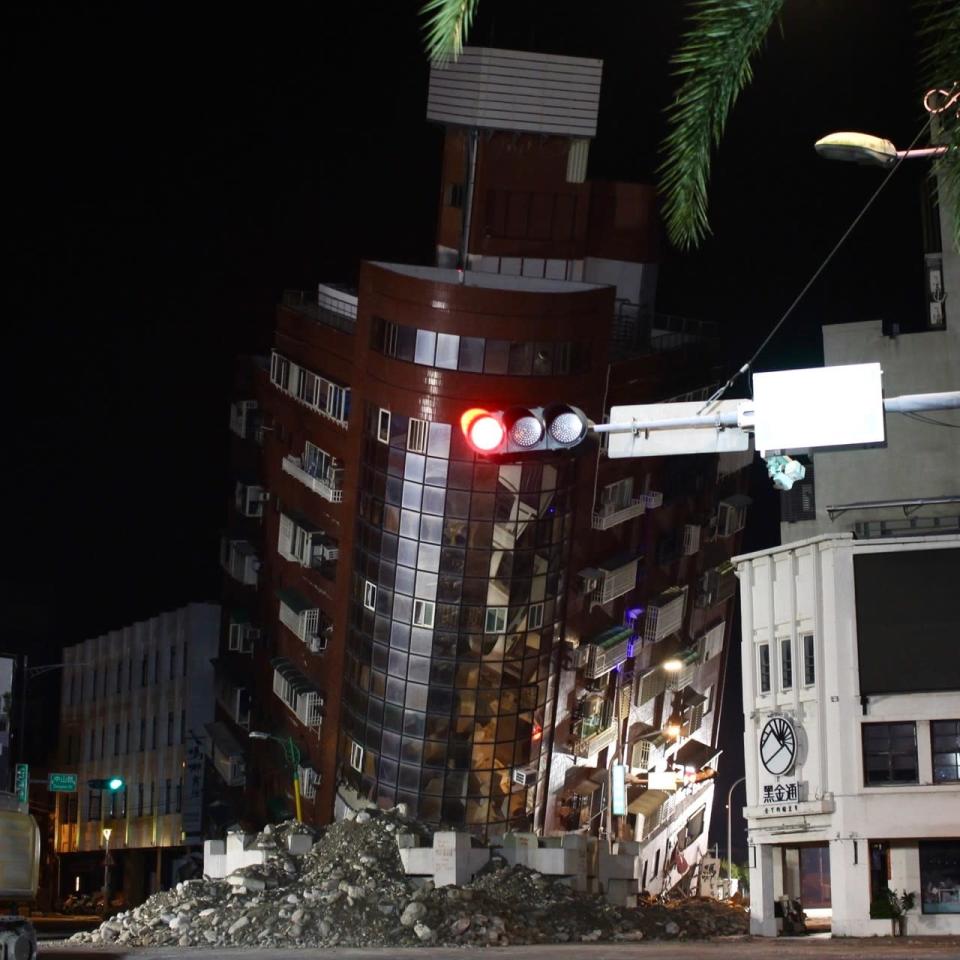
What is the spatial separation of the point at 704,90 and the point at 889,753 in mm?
39598

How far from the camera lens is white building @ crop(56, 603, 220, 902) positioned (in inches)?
3435

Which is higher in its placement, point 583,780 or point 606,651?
point 606,651

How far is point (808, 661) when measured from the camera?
4944cm

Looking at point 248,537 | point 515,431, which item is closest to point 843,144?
point 515,431

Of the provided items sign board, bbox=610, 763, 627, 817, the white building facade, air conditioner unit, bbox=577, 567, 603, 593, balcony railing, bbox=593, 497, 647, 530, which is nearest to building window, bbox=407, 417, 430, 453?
balcony railing, bbox=593, 497, 647, 530

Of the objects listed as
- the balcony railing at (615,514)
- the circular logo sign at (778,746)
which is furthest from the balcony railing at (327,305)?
the circular logo sign at (778,746)

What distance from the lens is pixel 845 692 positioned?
1881 inches

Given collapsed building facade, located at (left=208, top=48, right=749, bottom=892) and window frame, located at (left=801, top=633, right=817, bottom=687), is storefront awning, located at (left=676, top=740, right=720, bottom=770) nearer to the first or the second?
collapsed building facade, located at (left=208, top=48, right=749, bottom=892)

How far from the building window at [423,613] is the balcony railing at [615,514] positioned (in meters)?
9.78

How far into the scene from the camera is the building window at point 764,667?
5106 centimetres

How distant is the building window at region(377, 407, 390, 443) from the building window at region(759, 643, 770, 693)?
60.2ft

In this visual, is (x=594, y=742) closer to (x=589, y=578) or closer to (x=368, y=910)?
(x=589, y=578)

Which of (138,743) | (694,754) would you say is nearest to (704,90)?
(694,754)

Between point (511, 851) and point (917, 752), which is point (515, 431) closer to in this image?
point (917, 752)
